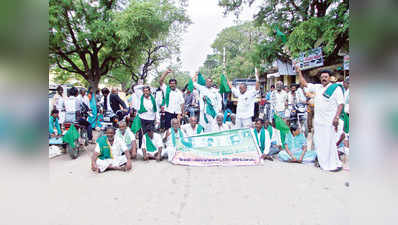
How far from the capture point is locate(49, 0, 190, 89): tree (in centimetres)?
1277

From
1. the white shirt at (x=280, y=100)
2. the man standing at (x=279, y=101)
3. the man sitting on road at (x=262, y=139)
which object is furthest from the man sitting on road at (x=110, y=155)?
the white shirt at (x=280, y=100)

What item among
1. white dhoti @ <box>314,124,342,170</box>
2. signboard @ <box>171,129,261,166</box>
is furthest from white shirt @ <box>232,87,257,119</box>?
white dhoti @ <box>314,124,342,170</box>

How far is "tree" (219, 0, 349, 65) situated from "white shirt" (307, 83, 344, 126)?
3633 millimetres

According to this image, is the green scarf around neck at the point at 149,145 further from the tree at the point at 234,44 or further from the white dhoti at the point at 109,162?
the tree at the point at 234,44

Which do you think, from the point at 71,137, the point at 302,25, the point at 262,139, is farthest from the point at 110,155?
the point at 302,25

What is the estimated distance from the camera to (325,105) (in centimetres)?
468

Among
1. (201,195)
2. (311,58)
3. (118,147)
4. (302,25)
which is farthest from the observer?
(311,58)

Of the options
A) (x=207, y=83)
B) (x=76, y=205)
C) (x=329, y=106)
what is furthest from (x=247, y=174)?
(x=207, y=83)

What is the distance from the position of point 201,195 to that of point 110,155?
215 cm

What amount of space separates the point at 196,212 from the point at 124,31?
11543mm

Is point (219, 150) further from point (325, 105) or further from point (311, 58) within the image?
point (311, 58)

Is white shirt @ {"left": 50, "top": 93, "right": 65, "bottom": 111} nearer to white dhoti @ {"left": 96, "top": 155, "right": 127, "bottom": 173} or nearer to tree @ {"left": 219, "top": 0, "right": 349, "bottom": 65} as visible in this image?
white dhoti @ {"left": 96, "top": 155, "right": 127, "bottom": 173}

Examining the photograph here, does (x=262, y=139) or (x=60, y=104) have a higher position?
(x=60, y=104)
